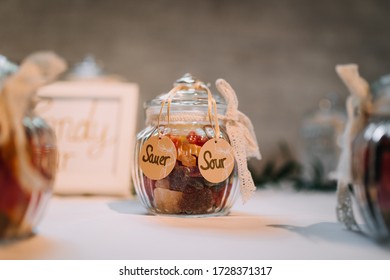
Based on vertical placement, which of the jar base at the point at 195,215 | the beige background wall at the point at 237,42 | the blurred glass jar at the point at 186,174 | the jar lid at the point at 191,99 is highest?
the beige background wall at the point at 237,42

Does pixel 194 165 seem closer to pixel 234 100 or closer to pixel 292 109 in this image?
pixel 234 100

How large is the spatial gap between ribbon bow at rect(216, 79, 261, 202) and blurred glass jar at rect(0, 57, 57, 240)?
0.87 ft

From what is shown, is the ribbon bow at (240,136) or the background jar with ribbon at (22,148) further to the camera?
the ribbon bow at (240,136)

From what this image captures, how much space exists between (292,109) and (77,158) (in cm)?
66

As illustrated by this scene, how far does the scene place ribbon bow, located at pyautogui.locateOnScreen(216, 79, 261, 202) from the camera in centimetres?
62

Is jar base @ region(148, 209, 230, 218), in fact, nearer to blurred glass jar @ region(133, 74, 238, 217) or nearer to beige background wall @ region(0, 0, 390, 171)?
blurred glass jar @ region(133, 74, 238, 217)

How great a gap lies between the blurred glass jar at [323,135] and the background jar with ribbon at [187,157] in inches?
22.3

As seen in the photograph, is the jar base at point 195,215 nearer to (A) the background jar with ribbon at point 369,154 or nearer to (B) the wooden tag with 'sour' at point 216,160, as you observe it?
(B) the wooden tag with 'sour' at point 216,160

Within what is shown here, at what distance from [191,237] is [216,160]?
0.14 meters

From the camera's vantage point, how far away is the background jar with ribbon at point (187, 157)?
59 cm

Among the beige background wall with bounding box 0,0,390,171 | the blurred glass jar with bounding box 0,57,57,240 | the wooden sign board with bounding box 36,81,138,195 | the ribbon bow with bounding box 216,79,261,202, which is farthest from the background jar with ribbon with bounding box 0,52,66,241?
the beige background wall with bounding box 0,0,390,171

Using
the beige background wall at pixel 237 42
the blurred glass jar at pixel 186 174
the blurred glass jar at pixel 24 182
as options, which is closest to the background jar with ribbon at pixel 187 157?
the blurred glass jar at pixel 186 174

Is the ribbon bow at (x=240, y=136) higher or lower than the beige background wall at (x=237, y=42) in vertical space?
lower
